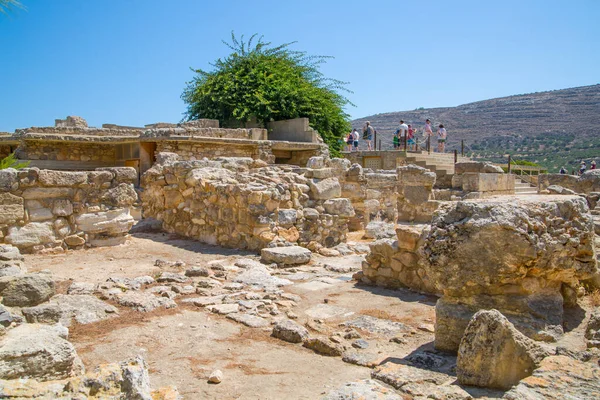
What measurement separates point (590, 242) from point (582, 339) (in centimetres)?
77

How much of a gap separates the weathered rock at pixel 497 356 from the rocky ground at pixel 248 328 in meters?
0.08

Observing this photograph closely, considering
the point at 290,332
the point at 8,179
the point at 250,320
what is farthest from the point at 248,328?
the point at 8,179

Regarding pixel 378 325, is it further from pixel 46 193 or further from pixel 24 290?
pixel 46 193

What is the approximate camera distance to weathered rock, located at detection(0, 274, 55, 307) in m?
3.69

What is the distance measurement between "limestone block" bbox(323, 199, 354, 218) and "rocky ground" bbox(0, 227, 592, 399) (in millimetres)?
2125

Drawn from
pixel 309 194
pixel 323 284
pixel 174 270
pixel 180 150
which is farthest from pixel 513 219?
pixel 180 150

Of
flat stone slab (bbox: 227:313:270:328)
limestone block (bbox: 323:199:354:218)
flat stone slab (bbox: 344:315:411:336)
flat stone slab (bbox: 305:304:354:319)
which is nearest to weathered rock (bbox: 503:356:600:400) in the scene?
flat stone slab (bbox: 344:315:411:336)

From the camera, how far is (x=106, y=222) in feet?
23.6

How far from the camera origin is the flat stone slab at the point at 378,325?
13.8ft

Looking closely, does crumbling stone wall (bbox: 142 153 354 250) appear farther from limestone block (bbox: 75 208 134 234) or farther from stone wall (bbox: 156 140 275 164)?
stone wall (bbox: 156 140 275 164)

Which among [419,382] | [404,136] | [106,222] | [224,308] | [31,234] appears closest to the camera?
[419,382]

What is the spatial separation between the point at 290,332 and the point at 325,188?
200 inches

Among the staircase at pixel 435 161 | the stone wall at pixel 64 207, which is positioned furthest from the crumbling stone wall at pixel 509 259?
the staircase at pixel 435 161

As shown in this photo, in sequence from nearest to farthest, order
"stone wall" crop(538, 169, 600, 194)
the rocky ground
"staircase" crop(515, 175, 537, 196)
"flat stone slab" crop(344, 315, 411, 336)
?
the rocky ground, "flat stone slab" crop(344, 315, 411, 336), "stone wall" crop(538, 169, 600, 194), "staircase" crop(515, 175, 537, 196)
